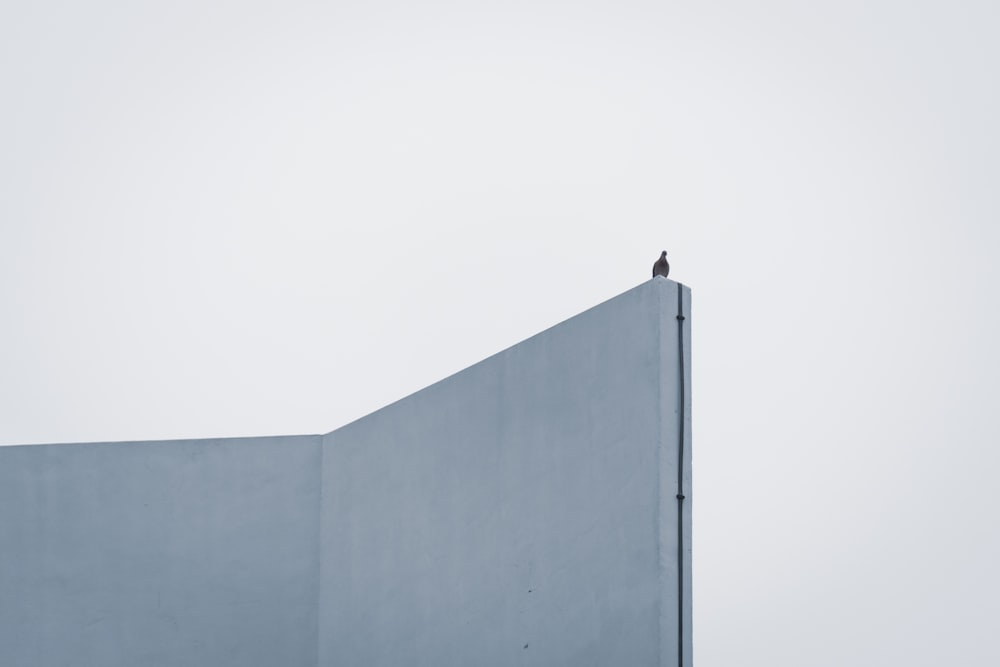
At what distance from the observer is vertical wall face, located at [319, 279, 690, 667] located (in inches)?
175

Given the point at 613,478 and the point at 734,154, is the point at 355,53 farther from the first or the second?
the point at 613,478

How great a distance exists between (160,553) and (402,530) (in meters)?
1.60

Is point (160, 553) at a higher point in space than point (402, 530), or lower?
lower

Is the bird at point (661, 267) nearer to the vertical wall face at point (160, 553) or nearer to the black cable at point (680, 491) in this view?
the black cable at point (680, 491)

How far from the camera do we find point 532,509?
5039 mm

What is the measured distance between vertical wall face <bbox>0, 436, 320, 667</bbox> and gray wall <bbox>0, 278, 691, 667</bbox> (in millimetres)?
12

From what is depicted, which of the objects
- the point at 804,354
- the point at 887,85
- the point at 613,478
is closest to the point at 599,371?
the point at 613,478

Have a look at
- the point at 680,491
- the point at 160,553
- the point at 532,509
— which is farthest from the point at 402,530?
the point at 680,491

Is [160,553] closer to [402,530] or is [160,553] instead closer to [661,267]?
[402,530]

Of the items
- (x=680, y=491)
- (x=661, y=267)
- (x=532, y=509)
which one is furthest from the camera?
(x=532, y=509)

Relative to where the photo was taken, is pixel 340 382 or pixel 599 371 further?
pixel 340 382

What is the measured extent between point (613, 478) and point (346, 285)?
17359mm

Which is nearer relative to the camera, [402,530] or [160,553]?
[402,530]

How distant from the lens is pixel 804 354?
22812mm
